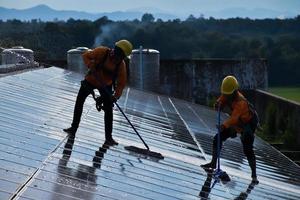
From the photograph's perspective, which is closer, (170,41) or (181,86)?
(181,86)

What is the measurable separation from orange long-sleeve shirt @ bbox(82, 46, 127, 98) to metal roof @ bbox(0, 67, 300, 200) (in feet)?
3.19

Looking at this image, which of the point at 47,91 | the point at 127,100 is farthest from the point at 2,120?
the point at 127,100

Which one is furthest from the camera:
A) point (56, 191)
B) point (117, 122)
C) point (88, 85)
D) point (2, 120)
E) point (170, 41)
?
point (170, 41)

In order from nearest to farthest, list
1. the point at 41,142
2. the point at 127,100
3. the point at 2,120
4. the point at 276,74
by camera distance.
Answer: the point at 41,142 → the point at 2,120 → the point at 127,100 → the point at 276,74

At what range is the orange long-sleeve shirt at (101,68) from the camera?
10.5m

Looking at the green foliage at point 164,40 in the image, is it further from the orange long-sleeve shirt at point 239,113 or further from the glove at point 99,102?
the orange long-sleeve shirt at point 239,113

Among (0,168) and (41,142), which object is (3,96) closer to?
(41,142)

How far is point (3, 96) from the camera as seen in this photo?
12758mm

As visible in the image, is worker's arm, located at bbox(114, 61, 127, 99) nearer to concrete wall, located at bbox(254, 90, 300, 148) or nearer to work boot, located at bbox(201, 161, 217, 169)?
work boot, located at bbox(201, 161, 217, 169)

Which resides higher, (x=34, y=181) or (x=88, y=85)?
(x=88, y=85)

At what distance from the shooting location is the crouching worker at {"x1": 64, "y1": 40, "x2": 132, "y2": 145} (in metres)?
10.5

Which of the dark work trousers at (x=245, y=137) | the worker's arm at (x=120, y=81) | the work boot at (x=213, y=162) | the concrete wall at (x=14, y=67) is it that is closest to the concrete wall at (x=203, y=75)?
the concrete wall at (x=14, y=67)

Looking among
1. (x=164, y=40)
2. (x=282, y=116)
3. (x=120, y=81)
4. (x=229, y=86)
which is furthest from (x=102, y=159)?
(x=164, y=40)

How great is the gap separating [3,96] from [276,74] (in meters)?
78.3
